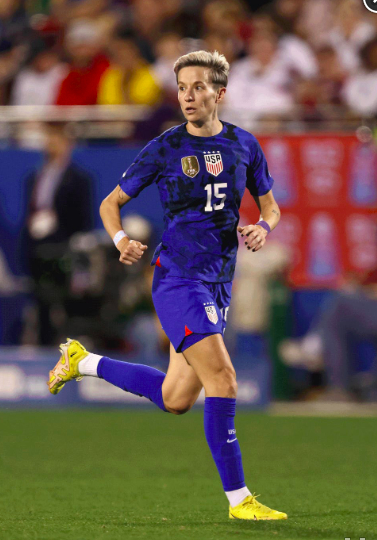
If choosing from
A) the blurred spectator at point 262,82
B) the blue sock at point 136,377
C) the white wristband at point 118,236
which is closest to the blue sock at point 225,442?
the blue sock at point 136,377

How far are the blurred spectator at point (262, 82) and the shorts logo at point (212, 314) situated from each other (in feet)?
26.2

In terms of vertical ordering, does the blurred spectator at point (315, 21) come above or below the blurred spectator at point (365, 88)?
above

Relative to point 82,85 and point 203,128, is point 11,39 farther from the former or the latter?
point 203,128

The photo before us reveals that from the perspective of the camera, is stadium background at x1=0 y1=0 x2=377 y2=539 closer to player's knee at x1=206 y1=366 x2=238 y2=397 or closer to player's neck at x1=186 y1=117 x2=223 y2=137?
player's knee at x1=206 y1=366 x2=238 y2=397

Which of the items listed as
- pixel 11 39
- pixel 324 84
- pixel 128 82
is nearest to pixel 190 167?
pixel 324 84

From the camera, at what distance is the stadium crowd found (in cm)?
1275

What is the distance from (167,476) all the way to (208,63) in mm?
3058

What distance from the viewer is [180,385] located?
5410 millimetres

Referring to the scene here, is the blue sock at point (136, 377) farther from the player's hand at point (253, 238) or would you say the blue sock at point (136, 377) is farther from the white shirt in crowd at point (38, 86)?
the white shirt in crowd at point (38, 86)

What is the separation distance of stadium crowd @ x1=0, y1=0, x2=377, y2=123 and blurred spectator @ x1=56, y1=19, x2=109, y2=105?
0.5 inches

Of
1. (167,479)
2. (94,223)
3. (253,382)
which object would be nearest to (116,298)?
(94,223)

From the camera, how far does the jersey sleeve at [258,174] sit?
5477mm

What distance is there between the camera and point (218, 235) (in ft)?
17.3

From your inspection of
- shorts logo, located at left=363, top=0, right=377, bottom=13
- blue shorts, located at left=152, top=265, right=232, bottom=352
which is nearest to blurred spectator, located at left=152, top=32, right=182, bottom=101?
shorts logo, located at left=363, top=0, right=377, bottom=13
